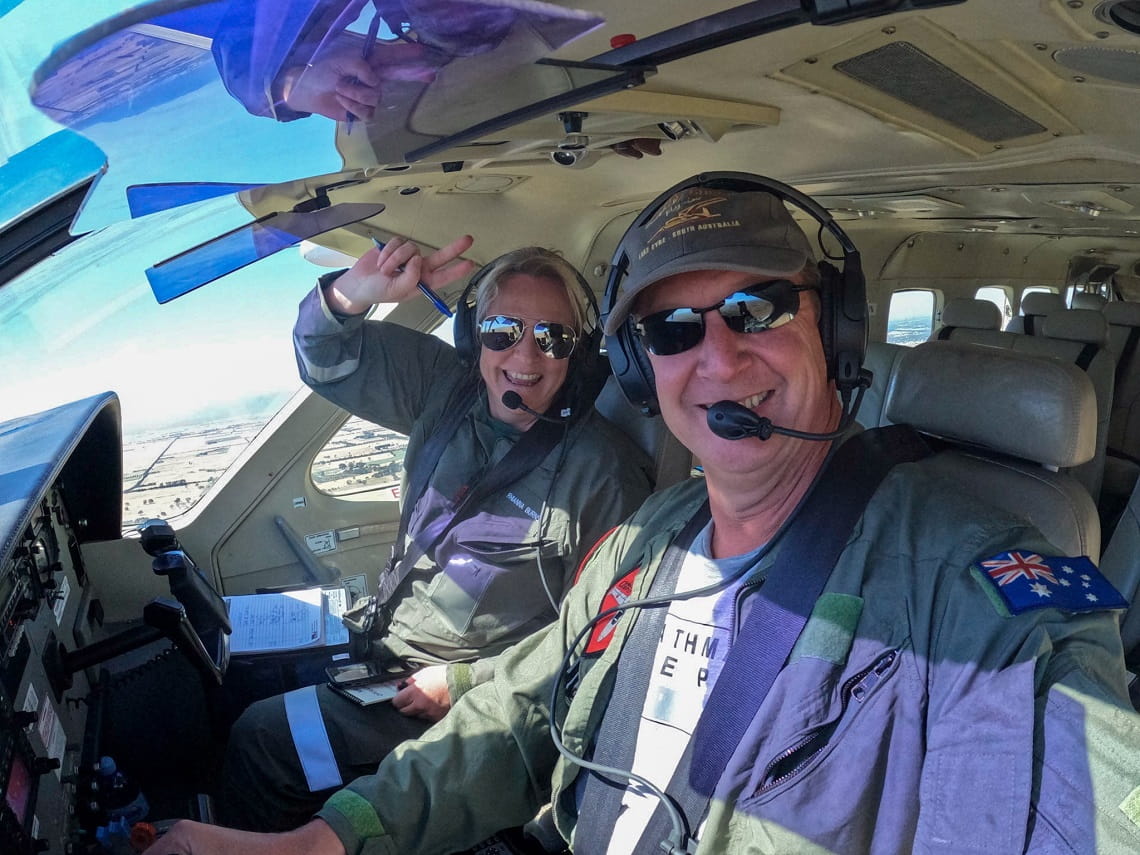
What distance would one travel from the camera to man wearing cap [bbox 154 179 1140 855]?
840 mm

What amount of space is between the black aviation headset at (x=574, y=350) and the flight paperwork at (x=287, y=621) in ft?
2.78

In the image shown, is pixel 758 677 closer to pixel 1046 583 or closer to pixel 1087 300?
pixel 1046 583

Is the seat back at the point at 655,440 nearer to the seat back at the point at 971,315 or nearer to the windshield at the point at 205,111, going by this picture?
the windshield at the point at 205,111

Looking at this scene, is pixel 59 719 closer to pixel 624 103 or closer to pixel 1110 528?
pixel 624 103

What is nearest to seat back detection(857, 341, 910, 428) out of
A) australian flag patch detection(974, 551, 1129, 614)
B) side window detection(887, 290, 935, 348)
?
australian flag patch detection(974, 551, 1129, 614)

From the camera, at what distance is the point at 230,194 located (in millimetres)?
1069

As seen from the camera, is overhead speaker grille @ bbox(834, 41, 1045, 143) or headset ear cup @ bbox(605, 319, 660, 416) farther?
overhead speaker grille @ bbox(834, 41, 1045, 143)

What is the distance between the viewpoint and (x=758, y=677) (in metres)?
1.07

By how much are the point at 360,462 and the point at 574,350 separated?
1.36 meters

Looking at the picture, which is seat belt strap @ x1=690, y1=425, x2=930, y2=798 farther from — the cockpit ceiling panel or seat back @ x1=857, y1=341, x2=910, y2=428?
seat back @ x1=857, y1=341, x2=910, y2=428

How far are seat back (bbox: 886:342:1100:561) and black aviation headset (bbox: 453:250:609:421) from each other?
0.83 m

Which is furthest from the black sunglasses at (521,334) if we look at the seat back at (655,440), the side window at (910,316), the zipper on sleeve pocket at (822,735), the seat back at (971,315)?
the side window at (910,316)

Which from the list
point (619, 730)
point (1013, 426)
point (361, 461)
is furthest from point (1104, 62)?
point (361, 461)

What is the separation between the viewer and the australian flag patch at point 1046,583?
0.88 m
